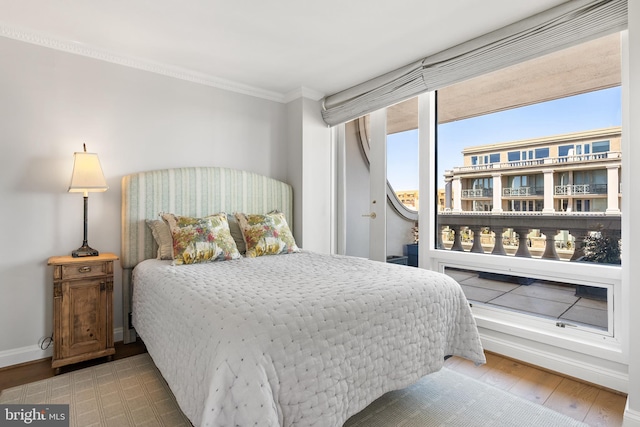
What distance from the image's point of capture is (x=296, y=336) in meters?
1.34

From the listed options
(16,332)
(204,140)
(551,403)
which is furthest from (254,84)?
(551,403)

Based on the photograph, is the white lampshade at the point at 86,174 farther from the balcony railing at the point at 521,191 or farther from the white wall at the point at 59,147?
the balcony railing at the point at 521,191

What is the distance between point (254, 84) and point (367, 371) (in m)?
3.05

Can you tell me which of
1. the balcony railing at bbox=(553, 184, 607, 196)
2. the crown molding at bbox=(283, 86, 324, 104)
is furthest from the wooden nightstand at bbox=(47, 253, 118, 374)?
the balcony railing at bbox=(553, 184, 607, 196)

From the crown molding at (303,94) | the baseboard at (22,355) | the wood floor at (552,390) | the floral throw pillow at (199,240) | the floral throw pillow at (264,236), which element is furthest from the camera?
the crown molding at (303,94)

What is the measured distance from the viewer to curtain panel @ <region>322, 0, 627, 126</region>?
6.67ft

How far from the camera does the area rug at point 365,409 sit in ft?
5.88

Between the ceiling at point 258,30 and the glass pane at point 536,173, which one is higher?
the ceiling at point 258,30

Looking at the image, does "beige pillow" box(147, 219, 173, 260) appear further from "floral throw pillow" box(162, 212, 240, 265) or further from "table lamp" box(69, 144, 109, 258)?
"table lamp" box(69, 144, 109, 258)

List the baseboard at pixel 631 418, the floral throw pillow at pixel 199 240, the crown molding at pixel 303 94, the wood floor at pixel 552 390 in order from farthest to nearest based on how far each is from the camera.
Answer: the crown molding at pixel 303 94, the floral throw pillow at pixel 199 240, the wood floor at pixel 552 390, the baseboard at pixel 631 418

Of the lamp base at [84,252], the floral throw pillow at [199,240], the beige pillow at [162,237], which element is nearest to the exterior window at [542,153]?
the floral throw pillow at [199,240]

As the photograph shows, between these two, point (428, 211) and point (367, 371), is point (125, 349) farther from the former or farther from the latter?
point (428, 211)

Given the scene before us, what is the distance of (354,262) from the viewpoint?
253 centimetres

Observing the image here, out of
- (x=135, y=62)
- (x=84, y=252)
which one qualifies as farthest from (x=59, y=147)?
(x=135, y=62)
